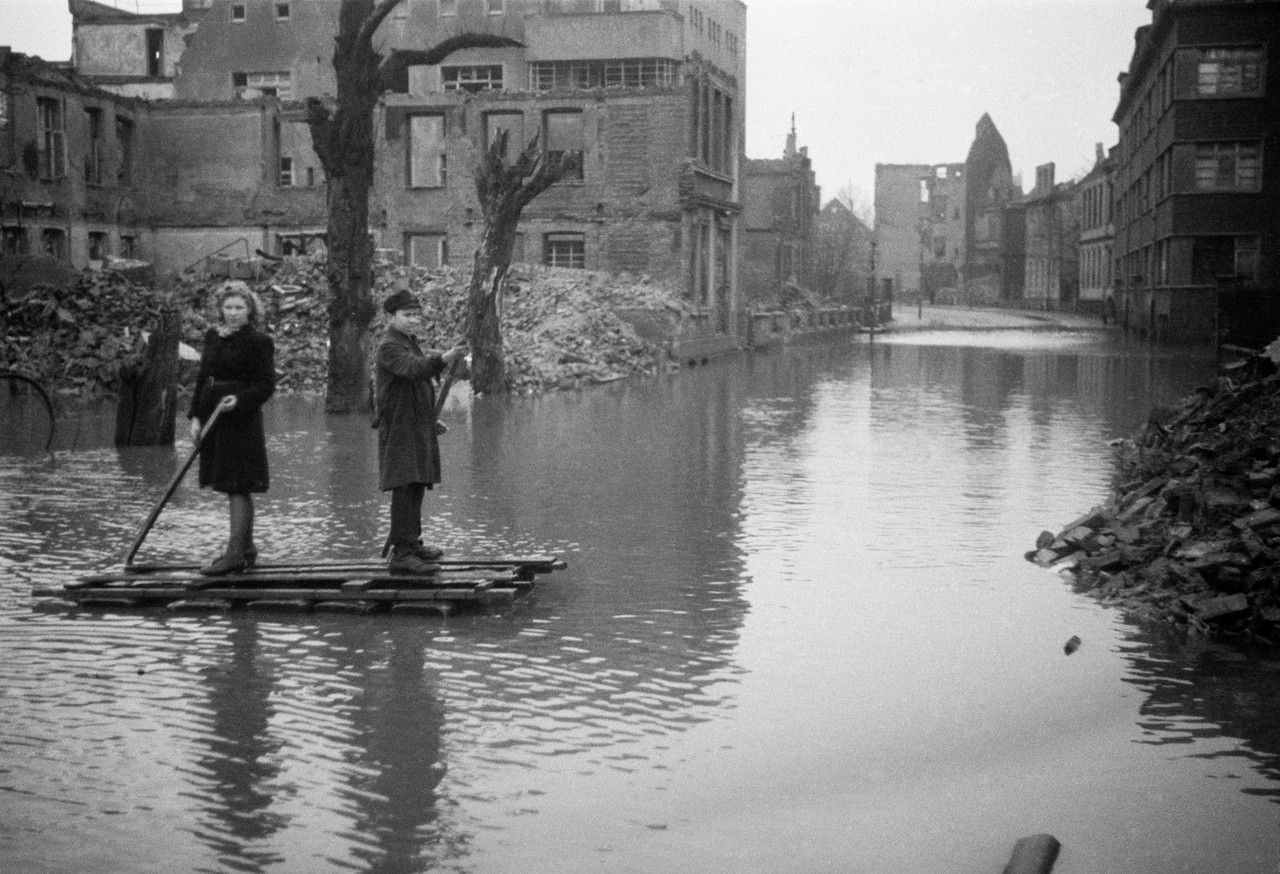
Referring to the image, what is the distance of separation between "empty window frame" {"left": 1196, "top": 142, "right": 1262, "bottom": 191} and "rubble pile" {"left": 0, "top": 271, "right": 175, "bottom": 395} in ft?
102

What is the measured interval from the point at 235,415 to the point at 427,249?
120 feet

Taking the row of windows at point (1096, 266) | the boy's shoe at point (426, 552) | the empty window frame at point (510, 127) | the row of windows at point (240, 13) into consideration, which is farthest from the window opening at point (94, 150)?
the row of windows at point (1096, 266)

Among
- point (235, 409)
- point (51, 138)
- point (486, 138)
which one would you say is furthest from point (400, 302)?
point (486, 138)

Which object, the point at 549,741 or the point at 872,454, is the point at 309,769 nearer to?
the point at 549,741

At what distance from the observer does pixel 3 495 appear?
46.3 ft

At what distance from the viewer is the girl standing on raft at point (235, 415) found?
371 inches

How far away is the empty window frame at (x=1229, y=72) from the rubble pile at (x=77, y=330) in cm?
3180

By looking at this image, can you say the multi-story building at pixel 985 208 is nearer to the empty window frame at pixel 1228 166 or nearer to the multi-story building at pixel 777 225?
the multi-story building at pixel 777 225

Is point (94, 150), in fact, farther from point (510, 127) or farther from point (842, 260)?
point (842, 260)

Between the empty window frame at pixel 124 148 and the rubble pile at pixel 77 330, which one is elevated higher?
the empty window frame at pixel 124 148

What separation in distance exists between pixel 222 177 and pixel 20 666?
38.4m

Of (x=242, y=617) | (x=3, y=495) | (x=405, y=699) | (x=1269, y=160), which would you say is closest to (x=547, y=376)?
(x=3, y=495)

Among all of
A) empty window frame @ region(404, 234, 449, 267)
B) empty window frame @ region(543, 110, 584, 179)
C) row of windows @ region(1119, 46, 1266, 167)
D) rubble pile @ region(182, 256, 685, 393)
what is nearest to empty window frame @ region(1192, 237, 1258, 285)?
row of windows @ region(1119, 46, 1266, 167)

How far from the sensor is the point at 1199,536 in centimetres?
960
